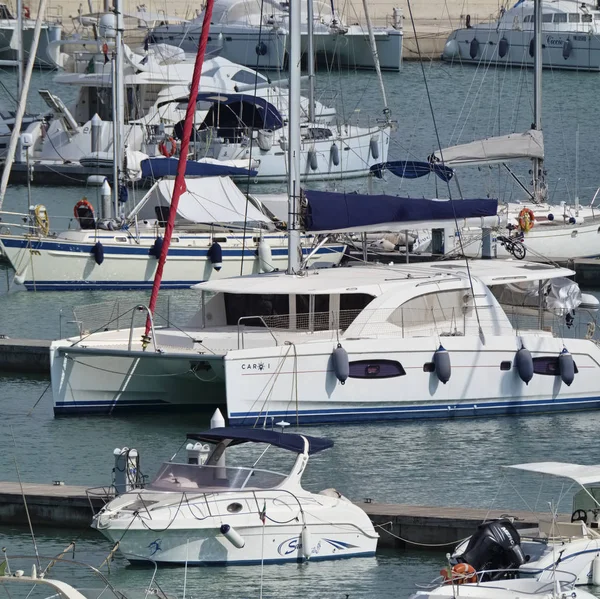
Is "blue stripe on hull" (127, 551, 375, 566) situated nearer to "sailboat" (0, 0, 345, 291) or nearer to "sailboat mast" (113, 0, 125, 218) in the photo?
"sailboat" (0, 0, 345, 291)

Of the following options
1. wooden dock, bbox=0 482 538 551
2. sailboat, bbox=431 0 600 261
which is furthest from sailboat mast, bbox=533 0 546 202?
wooden dock, bbox=0 482 538 551

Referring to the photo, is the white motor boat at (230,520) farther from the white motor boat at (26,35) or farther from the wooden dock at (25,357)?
the white motor boat at (26,35)

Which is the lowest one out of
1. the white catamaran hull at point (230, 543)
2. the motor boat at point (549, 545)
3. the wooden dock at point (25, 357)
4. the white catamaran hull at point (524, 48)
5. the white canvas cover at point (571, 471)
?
the white catamaran hull at point (524, 48)

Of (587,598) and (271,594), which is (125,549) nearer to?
(271,594)

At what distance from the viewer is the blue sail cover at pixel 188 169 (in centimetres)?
4066

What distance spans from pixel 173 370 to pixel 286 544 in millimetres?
7536

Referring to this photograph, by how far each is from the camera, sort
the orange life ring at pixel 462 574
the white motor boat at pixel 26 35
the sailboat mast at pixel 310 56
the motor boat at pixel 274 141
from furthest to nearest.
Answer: the white motor boat at pixel 26 35, the motor boat at pixel 274 141, the sailboat mast at pixel 310 56, the orange life ring at pixel 462 574

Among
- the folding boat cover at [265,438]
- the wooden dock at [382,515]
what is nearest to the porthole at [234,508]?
the folding boat cover at [265,438]

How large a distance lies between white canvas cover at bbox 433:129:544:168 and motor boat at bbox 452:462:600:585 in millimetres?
21532

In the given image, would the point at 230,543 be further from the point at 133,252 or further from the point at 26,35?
the point at 26,35

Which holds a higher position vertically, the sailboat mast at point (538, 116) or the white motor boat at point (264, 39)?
the sailboat mast at point (538, 116)

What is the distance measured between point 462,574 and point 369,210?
12.0 meters

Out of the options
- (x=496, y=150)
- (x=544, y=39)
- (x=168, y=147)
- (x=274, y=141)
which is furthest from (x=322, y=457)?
(x=544, y=39)

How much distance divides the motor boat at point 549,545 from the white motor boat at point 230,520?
1.87 m
